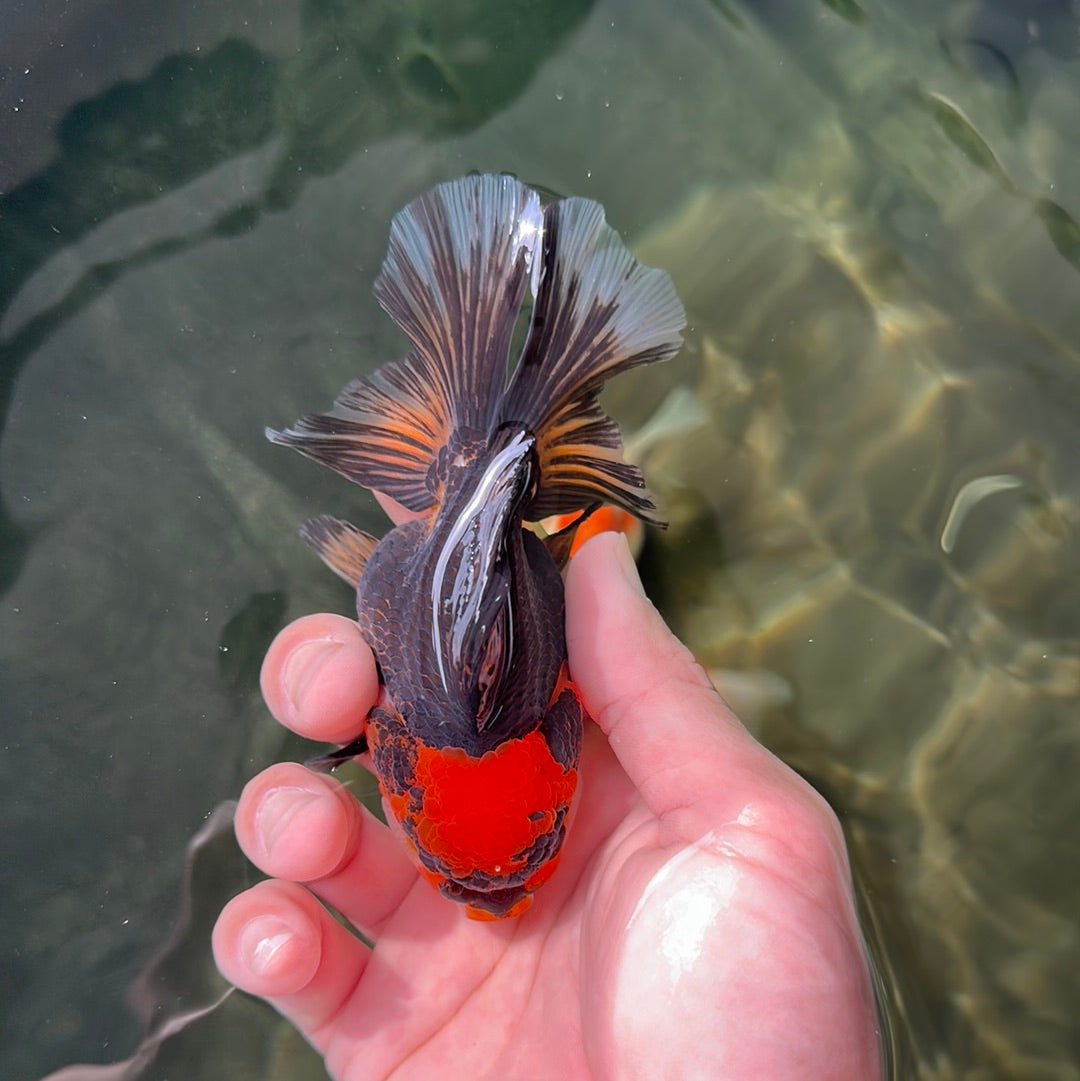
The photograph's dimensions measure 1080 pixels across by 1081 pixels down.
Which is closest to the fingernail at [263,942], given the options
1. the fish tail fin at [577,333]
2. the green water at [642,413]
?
the green water at [642,413]

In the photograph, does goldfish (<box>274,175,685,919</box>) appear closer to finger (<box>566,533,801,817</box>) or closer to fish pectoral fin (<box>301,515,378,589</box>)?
finger (<box>566,533,801,817</box>)

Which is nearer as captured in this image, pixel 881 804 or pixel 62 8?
pixel 881 804

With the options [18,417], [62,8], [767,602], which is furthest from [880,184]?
[18,417]

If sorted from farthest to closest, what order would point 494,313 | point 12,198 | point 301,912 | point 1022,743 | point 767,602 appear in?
1. point 12,198
2. point 767,602
3. point 1022,743
4. point 301,912
5. point 494,313

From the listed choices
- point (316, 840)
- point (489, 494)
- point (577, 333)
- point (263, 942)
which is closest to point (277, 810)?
point (316, 840)

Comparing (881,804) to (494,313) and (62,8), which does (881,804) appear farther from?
(62,8)

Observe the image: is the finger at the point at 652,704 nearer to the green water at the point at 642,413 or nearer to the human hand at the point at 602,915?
the human hand at the point at 602,915
